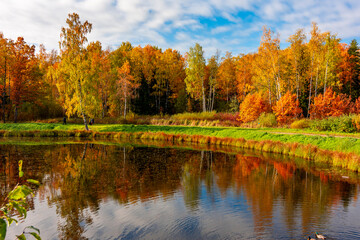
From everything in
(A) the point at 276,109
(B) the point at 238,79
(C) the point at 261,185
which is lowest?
(C) the point at 261,185

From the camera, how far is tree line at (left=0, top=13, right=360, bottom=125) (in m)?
30.2

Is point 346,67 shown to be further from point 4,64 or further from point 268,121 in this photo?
point 4,64

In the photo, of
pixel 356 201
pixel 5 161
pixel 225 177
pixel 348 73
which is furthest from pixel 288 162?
pixel 348 73

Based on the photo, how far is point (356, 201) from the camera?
1020 centimetres

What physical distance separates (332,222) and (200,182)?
19.5 feet

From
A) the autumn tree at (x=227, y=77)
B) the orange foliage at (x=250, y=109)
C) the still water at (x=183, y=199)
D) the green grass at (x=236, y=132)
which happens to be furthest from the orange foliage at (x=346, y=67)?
the still water at (x=183, y=199)

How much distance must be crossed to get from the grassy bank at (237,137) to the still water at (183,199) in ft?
6.56

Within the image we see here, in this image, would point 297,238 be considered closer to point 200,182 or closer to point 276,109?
point 200,182

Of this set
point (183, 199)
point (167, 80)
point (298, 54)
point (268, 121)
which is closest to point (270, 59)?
point (298, 54)

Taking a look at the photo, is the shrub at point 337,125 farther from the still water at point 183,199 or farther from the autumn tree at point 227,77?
the autumn tree at point 227,77

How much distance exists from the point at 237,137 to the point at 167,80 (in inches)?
1275


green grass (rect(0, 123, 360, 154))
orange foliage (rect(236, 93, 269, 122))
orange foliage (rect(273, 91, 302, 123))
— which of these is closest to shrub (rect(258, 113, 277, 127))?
orange foliage (rect(273, 91, 302, 123))

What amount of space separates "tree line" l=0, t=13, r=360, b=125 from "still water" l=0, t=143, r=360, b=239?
15940 mm

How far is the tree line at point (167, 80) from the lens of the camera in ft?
99.1
